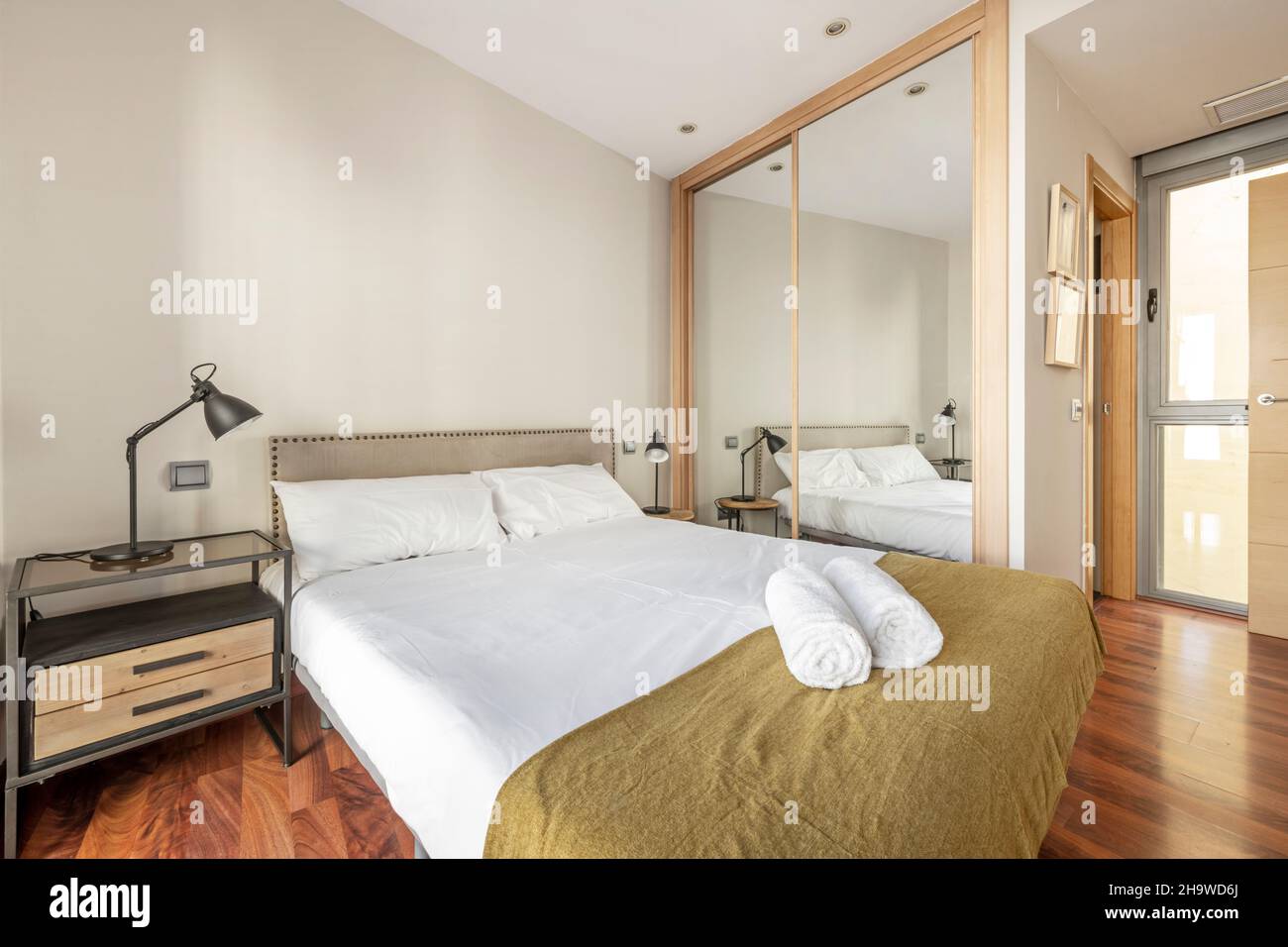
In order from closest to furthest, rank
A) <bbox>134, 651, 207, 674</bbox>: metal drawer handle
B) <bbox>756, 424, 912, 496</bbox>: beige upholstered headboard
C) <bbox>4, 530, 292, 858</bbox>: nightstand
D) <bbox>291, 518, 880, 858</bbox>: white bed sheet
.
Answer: <bbox>291, 518, 880, 858</bbox>: white bed sheet < <bbox>4, 530, 292, 858</bbox>: nightstand < <bbox>134, 651, 207, 674</bbox>: metal drawer handle < <bbox>756, 424, 912, 496</bbox>: beige upholstered headboard

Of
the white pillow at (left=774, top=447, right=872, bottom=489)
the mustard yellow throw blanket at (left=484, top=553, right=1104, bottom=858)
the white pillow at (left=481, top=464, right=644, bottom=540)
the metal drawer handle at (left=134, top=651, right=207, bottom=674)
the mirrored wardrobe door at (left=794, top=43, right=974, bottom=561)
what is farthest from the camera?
the white pillow at (left=774, top=447, right=872, bottom=489)

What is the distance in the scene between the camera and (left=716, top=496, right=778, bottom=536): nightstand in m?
3.56

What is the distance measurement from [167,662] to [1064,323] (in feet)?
11.6

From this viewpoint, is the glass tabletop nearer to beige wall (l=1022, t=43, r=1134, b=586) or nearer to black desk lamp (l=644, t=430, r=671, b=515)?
black desk lamp (l=644, t=430, r=671, b=515)

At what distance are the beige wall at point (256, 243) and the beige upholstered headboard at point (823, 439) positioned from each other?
3.84 ft

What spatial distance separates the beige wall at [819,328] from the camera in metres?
2.73

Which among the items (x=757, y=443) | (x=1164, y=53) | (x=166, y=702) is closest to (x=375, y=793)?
(x=166, y=702)

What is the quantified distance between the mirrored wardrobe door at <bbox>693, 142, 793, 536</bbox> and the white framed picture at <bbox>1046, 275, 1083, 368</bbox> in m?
1.24

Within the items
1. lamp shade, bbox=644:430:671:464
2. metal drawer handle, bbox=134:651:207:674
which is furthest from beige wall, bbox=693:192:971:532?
metal drawer handle, bbox=134:651:207:674

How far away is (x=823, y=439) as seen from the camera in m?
3.29

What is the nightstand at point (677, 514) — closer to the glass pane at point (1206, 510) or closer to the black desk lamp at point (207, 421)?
the black desk lamp at point (207, 421)
